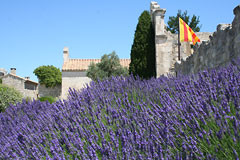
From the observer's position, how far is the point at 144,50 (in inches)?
468

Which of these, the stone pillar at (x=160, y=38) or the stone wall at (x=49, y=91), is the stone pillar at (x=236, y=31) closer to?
the stone pillar at (x=160, y=38)

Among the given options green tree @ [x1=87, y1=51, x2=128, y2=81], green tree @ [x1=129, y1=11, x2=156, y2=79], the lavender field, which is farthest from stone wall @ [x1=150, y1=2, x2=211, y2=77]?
the lavender field

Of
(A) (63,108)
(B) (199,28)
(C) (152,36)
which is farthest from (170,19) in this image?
(A) (63,108)

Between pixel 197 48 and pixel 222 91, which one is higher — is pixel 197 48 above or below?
above

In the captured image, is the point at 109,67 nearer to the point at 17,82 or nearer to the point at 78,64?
the point at 78,64

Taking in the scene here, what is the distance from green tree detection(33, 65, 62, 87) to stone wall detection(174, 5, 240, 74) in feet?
97.5

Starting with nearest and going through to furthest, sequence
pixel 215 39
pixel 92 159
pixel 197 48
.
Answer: pixel 92 159
pixel 215 39
pixel 197 48

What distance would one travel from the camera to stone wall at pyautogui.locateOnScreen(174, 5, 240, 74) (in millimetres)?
3665

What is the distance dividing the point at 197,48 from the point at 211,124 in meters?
4.58

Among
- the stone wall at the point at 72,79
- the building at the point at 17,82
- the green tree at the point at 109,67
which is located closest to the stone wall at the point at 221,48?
the green tree at the point at 109,67

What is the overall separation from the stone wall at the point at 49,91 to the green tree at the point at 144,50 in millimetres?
21381

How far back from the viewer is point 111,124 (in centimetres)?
219

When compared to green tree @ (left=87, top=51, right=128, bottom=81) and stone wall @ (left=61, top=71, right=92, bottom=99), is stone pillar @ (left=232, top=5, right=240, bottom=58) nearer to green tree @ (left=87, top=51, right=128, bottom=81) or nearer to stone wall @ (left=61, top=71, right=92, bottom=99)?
green tree @ (left=87, top=51, right=128, bottom=81)

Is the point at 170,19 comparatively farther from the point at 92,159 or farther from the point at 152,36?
the point at 92,159
